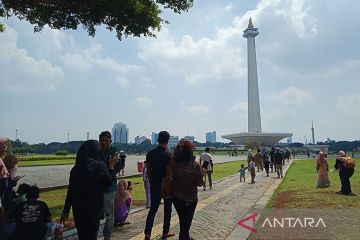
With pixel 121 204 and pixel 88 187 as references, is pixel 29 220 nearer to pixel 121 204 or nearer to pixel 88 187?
pixel 88 187

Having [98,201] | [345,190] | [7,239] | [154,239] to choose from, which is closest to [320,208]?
[345,190]

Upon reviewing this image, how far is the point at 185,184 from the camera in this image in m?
5.36

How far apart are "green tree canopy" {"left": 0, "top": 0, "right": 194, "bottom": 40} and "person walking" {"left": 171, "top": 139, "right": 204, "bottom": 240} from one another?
6719mm

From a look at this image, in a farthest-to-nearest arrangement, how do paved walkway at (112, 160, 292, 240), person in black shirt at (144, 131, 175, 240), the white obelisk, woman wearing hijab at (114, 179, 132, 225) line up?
the white obelisk < woman wearing hijab at (114, 179, 132, 225) < paved walkway at (112, 160, 292, 240) < person in black shirt at (144, 131, 175, 240)

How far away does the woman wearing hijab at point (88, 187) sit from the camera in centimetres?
438

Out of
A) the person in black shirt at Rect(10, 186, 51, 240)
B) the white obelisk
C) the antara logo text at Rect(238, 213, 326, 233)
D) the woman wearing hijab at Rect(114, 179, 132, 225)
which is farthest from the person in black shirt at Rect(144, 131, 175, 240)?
the white obelisk

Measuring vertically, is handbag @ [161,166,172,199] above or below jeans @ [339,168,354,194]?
above

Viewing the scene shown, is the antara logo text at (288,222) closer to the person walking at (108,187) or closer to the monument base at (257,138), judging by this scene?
the person walking at (108,187)

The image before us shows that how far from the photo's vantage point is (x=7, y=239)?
482 cm

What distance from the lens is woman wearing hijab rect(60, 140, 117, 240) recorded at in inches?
173

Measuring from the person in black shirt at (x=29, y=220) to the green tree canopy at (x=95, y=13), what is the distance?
7.43 meters

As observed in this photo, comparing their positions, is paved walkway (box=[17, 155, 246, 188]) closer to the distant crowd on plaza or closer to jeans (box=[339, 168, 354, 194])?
the distant crowd on plaza

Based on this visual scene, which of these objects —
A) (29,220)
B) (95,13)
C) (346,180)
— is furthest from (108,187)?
(346,180)

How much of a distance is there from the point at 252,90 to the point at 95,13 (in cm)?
9847
